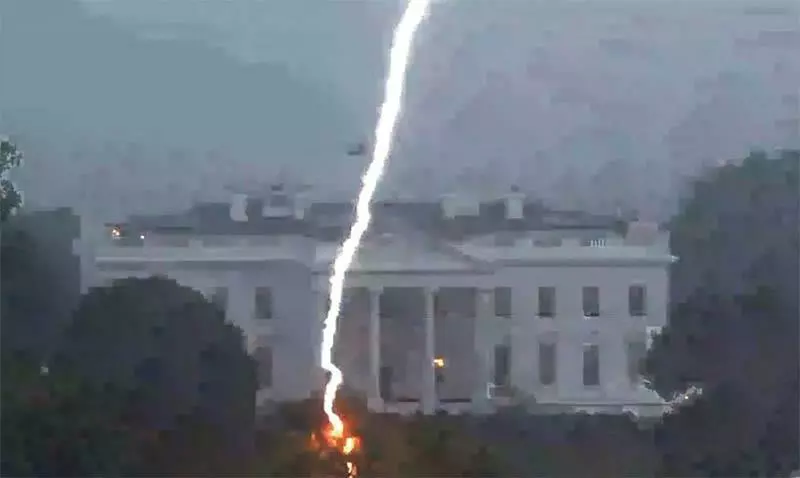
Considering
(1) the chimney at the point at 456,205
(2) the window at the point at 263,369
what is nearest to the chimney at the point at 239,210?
(2) the window at the point at 263,369

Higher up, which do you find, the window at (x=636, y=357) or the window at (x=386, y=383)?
the window at (x=636, y=357)

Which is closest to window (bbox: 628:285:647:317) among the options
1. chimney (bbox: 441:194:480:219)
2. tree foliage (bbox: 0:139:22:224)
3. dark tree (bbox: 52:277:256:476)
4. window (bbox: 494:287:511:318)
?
window (bbox: 494:287:511:318)

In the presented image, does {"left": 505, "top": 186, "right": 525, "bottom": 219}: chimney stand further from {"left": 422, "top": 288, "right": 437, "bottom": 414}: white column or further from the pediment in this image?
{"left": 422, "top": 288, "right": 437, "bottom": 414}: white column

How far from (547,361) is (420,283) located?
287 mm

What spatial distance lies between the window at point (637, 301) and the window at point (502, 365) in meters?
0.25

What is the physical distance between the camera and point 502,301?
4.34 ft

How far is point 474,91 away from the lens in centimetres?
135

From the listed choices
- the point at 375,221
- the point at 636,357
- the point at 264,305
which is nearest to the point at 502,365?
the point at 636,357

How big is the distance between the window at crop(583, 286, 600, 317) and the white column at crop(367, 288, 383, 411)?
39cm

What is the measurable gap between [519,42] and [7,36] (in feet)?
3.27

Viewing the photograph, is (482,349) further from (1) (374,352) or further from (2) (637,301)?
(2) (637,301)

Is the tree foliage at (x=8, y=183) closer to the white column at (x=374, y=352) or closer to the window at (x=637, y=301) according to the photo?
the white column at (x=374, y=352)

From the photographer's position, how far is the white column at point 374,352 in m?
1.32

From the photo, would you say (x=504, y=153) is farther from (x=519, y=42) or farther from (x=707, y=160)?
(x=707, y=160)
